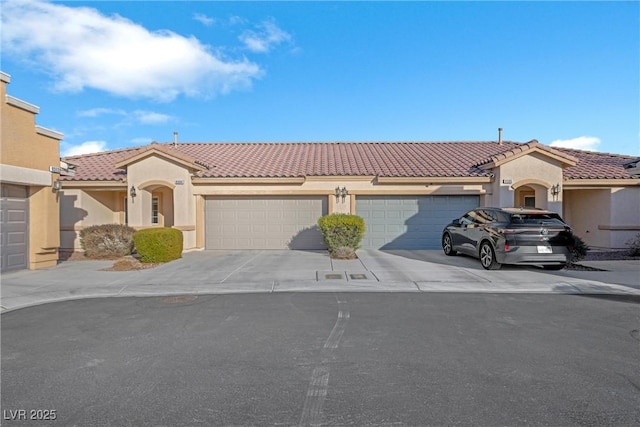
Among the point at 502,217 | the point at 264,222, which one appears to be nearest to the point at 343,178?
the point at 264,222

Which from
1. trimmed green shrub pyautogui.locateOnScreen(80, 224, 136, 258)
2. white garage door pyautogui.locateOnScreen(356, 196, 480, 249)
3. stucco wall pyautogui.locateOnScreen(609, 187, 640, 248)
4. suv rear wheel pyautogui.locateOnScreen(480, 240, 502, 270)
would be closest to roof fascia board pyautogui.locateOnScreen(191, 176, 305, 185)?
white garage door pyautogui.locateOnScreen(356, 196, 480, 249)

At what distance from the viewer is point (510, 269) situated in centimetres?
1070

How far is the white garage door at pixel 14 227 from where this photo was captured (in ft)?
34.2

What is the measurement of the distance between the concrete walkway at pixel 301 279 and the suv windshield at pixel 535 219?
135cm

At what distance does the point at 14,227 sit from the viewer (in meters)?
10.8

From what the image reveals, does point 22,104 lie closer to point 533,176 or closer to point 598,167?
point 533,176

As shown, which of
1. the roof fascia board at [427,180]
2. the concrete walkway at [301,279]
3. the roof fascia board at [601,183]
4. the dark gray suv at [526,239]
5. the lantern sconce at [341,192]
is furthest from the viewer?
the lantern sconce at [341,192]

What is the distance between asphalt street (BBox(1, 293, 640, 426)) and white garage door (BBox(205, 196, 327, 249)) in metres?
8.96

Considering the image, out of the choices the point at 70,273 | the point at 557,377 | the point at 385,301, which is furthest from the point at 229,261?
the point at 557,377

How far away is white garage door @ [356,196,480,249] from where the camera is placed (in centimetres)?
1598

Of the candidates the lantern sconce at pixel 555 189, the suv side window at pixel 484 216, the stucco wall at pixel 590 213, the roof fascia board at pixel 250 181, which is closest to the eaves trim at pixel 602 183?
the stucco wall at pixel 590 213

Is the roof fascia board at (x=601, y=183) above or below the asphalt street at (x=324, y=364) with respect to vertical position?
above

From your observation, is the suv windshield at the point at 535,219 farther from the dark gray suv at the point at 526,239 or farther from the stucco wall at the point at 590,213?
the stucco wall at the point at 590,213

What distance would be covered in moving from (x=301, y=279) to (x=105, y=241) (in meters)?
7.91
